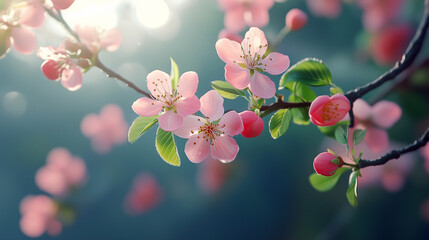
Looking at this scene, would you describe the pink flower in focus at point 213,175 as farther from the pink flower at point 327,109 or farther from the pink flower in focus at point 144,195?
the pink flower at point 327,109

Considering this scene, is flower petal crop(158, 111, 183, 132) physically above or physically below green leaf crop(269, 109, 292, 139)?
below

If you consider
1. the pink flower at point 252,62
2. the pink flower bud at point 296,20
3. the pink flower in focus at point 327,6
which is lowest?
the pink flower at point 252,62

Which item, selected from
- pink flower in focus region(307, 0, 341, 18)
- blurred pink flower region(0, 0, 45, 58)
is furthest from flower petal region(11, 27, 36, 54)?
pink flower in focus region(307, 0, 341, 18)

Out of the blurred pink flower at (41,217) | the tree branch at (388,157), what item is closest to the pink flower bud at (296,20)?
the tree branch at (388,157)

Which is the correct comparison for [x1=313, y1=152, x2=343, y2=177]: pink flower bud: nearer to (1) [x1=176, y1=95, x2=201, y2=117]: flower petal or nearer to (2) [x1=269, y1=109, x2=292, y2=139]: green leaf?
(2) [x1=269, y1=109, x2=292, y2=139]: green leaf

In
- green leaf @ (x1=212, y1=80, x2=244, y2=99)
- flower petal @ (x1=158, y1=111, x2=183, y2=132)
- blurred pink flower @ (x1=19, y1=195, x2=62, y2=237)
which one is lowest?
blurred pink flower @ (x1=19, y1=195, x2=62, y2=237)

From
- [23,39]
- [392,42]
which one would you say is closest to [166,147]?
[23,39]
